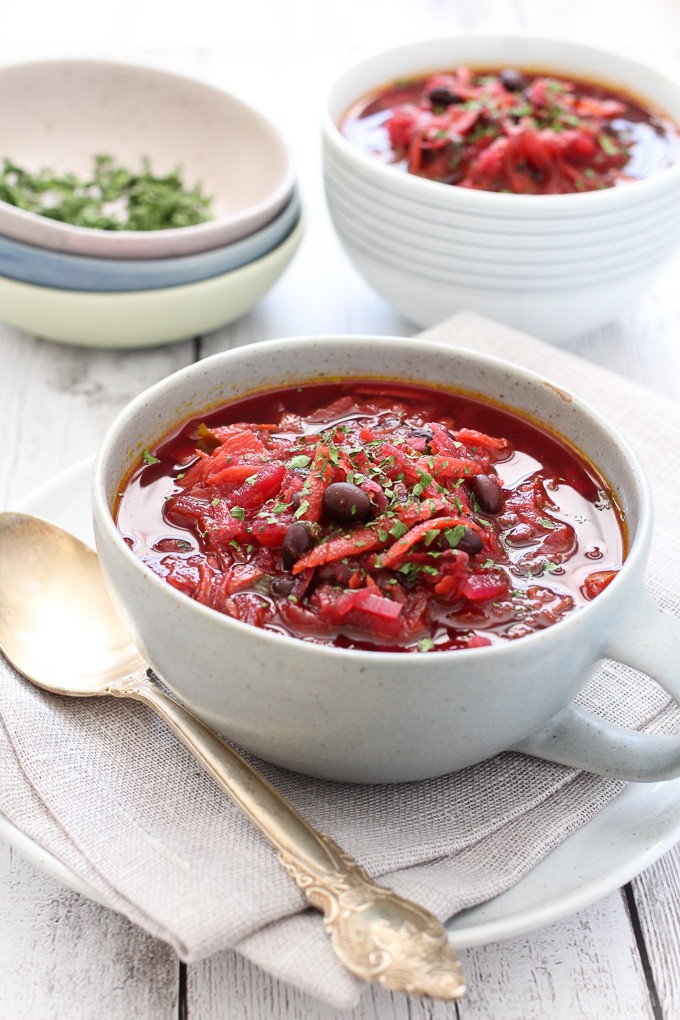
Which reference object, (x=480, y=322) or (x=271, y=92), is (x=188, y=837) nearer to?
(x=480, y=322)

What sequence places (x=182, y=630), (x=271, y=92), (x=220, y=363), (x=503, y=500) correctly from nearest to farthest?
(x=182, y=630) < (x=503, y=500) < (x=220, y=363) < (x=271, y=92)

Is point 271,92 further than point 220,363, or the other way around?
point 271,92

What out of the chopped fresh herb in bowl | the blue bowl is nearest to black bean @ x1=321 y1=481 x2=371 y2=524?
the blue bowl

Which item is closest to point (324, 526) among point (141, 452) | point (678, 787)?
point (141, 452)

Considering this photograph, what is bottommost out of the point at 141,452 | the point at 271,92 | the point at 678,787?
the point at 271,92

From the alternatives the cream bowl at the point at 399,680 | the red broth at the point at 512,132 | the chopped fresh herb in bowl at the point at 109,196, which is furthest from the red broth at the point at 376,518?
the chopped fresh herb in bowl at the point at 109,196

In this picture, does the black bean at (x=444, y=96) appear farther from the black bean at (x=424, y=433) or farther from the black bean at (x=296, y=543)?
the black bean at (x=296, y=543)

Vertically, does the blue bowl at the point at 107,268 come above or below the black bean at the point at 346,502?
below
